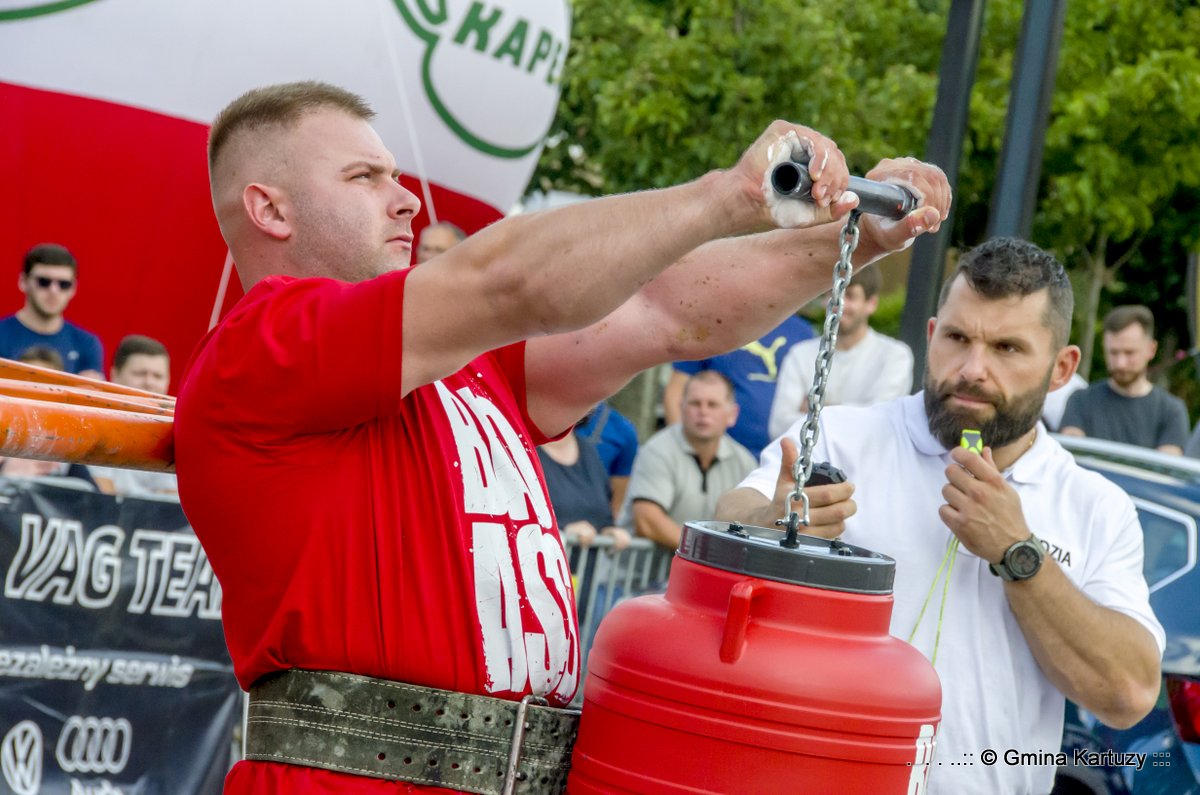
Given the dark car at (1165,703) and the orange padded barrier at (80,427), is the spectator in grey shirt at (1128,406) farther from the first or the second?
the orange padded barrier at (80,427)

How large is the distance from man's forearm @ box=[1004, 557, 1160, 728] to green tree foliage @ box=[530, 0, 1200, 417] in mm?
9721

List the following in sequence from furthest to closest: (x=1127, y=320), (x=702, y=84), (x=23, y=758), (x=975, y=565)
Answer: (x=702, y=84)
(x=1127, y=320)
(x=23, y=758)
(x=975, y=565)

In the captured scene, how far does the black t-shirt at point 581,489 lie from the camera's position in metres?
6.50

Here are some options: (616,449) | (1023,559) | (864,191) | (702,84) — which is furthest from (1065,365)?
(702,84)

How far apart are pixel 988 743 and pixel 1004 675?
15 cm

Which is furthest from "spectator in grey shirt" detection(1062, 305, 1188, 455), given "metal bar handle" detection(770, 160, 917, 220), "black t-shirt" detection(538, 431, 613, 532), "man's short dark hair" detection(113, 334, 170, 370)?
"metal bar handle" detection(770, 160, 917, 220)

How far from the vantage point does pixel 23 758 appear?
16.6 feet

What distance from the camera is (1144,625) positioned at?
3340 mm

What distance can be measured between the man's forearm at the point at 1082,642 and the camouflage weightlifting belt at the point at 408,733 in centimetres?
128

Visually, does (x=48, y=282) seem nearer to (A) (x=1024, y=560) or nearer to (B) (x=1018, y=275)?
(B) (x=1018, y=275)

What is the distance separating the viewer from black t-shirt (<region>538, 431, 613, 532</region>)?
6.50 m

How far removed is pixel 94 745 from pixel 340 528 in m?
3.34

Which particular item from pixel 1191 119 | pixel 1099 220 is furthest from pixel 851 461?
pixel 1099 220

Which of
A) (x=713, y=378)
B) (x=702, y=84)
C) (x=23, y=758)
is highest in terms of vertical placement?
(x=702, y=84)
